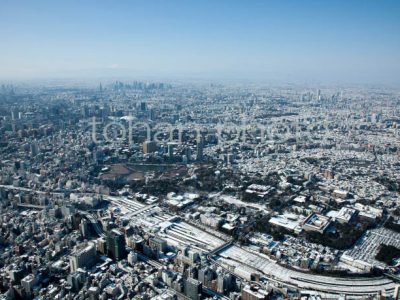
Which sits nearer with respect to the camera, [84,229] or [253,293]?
[253,293]

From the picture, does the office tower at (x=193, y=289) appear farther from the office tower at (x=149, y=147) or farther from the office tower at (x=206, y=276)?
the office tower at (x=149, y=147)

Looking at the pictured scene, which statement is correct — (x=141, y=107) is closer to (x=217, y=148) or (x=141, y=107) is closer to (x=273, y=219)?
(x=217, y=148)

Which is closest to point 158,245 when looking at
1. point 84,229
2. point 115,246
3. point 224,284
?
point 115,246

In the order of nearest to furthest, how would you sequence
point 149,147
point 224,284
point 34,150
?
1. point 224,284
2. point 34,150
3. point 149,147

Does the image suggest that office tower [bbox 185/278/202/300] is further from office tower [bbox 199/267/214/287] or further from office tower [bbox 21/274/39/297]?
office tower [bbox 21/274/39/297]

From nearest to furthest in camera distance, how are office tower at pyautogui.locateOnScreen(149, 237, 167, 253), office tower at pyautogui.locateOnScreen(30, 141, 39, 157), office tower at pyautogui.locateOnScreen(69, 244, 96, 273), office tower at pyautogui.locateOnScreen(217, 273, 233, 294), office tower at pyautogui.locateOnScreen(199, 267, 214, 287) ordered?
office tower at pyautogui.locateOnScreen(217, 273, 233, 294) → office tower at pyautogui.locateOnScreen(199, 267, 214, 287) → office tower at pyautogui.locateOnScreen(69, 244, 96, 273) → office tower at pyautogui.locateOnScreen(149, 237, 167, 253) → office tower at pyautogui.locateOnScreen(30, 141, 39, 157)

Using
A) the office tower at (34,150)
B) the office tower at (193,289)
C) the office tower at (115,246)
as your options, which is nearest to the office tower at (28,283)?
the office tower at (115,246)

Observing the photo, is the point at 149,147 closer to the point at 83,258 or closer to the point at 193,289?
the point at 83,258

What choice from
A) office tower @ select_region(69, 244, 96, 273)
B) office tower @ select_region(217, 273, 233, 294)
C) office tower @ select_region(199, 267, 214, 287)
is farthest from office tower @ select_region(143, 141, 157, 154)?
office tower @ select_region(217, 273, 233, 294)
